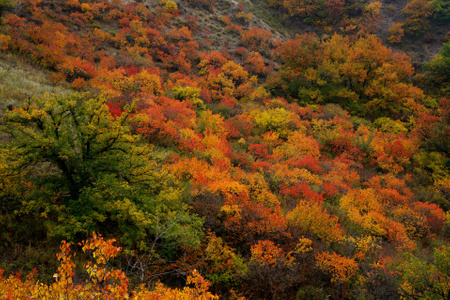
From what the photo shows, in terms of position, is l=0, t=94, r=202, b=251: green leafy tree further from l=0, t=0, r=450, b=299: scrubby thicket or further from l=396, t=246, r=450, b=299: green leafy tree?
l=396, t=246, r=450, b=299: green leafy tree

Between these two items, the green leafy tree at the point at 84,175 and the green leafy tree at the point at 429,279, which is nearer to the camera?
the green leafy tree at the point at 429,279

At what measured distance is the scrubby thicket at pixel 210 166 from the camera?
552cm

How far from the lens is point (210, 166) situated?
1081cm

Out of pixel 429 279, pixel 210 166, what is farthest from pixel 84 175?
pixel 429 279

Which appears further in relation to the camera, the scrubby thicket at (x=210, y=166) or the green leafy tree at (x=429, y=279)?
the scrubby thicket at (x=210, y=166)

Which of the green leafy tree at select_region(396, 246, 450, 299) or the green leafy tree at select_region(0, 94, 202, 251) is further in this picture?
the green leafy tree at select_region(0, 94, 202, 251)

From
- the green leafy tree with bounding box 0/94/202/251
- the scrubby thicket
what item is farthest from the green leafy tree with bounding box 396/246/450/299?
the green leafy tree with bounding box 0/94/202/251

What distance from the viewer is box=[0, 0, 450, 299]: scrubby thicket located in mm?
5516

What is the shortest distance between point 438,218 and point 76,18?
1279 inches

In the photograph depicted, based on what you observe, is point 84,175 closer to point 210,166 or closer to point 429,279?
point 210,166

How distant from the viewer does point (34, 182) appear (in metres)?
6.11

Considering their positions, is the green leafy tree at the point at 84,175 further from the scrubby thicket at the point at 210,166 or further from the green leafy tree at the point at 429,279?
the green leafy tree at the point at 429,279

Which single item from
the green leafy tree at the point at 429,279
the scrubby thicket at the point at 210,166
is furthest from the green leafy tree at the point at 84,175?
the green leafy tree at the point at 429,279

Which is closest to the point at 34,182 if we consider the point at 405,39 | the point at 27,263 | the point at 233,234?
the point at 27,263
